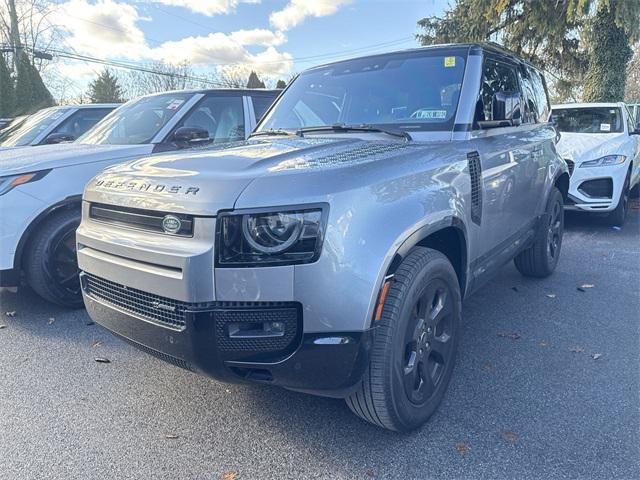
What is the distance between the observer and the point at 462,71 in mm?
3143

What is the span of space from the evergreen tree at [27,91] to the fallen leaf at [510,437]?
94.1ft

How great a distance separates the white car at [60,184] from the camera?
378cm

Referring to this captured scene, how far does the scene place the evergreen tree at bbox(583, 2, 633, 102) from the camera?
13.0 meters

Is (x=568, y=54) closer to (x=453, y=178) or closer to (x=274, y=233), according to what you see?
(x=453, y=178)

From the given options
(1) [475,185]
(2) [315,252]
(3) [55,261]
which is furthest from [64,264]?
(1) [475,185]

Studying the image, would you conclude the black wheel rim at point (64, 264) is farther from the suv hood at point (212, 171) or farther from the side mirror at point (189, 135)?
the suv hood at point (212, 171)

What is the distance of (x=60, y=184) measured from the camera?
3934mm

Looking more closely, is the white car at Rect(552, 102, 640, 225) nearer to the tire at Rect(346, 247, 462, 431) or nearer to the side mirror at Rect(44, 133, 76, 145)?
the tire at Rect(346, 247, 462, 431)

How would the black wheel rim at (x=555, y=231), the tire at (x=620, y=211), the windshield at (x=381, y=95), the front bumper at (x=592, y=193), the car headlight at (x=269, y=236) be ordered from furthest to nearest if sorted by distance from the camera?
the tire at (x=620, y=211)
the front bumper at (x=592, y=193)
the black wheel rim at (x=555, y=231)
the windshield at (x=381, y=95)
the car headlight at (x=269, y=236)

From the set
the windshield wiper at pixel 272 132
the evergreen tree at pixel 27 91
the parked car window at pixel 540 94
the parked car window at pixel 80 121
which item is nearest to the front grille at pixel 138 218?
the windshield wiper at pixel 272 132

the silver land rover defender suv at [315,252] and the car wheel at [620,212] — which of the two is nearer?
the silver land rover defender suv at [315,252]

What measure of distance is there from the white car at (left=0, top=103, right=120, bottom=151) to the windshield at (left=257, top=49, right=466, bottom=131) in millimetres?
3814

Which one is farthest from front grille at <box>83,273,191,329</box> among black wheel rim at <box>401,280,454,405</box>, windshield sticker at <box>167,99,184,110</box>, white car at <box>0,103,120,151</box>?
white car at <box>0,103,120,151</box>

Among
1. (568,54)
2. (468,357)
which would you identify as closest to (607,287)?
(468,357)
